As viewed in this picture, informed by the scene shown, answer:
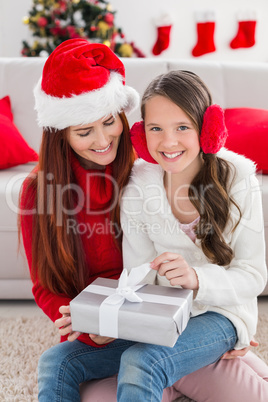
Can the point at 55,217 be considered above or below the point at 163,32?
below

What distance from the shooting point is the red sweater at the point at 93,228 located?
4.51 feet

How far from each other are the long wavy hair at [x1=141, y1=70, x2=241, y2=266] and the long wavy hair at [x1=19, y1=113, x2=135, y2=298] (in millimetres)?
202

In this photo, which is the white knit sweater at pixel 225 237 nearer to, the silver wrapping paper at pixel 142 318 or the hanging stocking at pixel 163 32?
the silver wrapping paper at pixel 142 318

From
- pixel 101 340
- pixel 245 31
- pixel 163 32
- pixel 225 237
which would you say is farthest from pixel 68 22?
pixel 101 340

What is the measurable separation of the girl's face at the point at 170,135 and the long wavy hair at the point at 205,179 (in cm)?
2

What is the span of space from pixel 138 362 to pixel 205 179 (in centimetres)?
54

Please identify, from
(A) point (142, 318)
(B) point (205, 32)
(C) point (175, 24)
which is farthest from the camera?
(C) point (175, 24)

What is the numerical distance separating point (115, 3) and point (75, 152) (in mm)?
3340

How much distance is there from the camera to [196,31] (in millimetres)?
4379

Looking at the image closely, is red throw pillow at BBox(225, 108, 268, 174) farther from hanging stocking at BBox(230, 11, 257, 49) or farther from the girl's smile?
hanging stocking at BBox(230, 11, 257, 49)

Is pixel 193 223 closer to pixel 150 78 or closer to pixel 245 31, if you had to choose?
pixel 150 78

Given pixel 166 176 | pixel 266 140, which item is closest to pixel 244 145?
pixel 266 140

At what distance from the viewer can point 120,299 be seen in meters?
1.03

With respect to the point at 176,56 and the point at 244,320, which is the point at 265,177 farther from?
the point at 176,56
